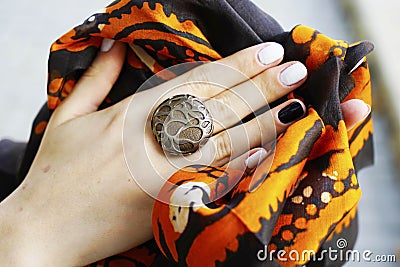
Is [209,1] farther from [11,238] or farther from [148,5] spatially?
[11,238]

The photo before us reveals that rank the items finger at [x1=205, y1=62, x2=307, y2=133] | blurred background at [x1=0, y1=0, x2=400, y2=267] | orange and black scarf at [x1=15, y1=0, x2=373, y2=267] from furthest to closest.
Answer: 1. blurred background at [x1=0, y1=0, x2=400, y2=267]
2. finger at [x1=205, y1=62, x2=307, y2=133]
3. orange and black scarf at [x1=15, y1=0, x2=373, y2=267]

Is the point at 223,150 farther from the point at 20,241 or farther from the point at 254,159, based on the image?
the point at 20,241

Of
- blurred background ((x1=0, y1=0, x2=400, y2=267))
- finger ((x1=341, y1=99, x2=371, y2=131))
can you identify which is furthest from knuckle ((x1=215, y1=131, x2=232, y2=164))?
blurred background ((x1=0, y1=0, x2=400, y2=267))

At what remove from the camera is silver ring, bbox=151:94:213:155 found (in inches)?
22.9

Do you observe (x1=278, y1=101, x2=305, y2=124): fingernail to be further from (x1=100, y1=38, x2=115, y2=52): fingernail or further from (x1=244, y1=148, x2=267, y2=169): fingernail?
(x1=100, y1=38, x2=115, y2=52): fingernail

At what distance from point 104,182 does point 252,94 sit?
0.18 meters

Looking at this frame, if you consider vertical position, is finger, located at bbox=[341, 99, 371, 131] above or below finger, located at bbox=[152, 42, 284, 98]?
below

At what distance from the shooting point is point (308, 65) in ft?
1.96

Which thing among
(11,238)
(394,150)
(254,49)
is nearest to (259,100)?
(254,49)

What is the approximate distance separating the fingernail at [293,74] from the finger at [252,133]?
23 mm

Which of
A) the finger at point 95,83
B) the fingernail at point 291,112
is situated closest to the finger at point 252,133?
the fingernail at point 291,112

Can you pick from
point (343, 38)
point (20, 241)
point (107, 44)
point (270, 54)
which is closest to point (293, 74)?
point (270, 54)

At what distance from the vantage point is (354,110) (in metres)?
0.58

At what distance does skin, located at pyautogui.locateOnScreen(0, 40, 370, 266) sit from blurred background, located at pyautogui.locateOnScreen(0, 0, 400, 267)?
0.42 m
